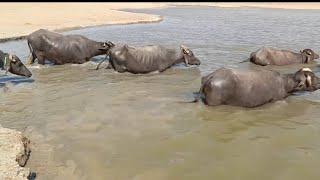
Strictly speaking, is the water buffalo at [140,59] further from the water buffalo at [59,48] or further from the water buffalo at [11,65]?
the water buffalo at [11,65]

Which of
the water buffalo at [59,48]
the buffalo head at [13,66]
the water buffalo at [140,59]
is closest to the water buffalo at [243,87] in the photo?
the water buffalo at [140,59]

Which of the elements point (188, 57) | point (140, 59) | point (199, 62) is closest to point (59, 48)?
point (140, 59)

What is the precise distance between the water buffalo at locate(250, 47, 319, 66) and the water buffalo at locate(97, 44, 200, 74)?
8.74 ft

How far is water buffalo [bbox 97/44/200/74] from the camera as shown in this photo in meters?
12.6

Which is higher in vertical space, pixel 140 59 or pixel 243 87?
pixel 243 87

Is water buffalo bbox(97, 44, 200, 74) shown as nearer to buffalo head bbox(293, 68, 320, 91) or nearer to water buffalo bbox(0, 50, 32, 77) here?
water buffalo bbox(0, 50, 32, 77)

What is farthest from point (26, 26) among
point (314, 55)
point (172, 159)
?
point (172, 159)

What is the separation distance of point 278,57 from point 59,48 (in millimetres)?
6778

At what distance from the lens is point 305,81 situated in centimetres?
1003

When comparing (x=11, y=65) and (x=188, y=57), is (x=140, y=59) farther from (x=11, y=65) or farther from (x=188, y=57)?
(x=11, y=65)

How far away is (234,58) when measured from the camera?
575 inches

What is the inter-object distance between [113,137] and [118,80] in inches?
175

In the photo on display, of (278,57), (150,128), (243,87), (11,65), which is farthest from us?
(278,57)

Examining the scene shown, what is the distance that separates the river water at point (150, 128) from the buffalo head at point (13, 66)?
0.26m
